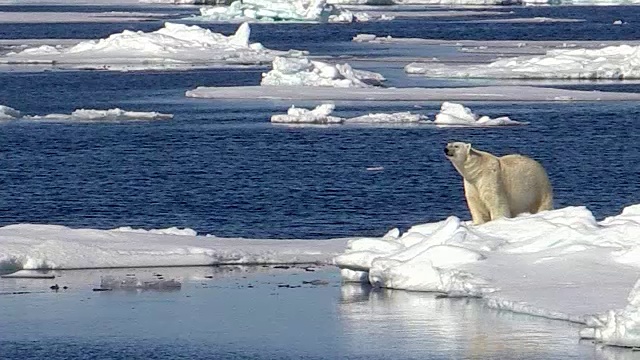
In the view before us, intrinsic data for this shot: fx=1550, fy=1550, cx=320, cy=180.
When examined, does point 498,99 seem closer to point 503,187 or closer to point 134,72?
point 134,72

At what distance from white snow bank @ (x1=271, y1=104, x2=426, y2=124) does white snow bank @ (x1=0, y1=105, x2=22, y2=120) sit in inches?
179

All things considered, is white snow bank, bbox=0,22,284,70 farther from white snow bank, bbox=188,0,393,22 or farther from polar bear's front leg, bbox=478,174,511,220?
polar bear's front leg, bbox=478,174,511,220

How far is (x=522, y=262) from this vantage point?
9414 mm

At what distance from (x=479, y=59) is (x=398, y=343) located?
3072 centimetres

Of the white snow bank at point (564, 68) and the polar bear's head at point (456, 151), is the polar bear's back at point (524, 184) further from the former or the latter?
the white snow bank at point (564, 68)

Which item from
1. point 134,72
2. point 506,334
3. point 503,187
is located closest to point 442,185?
point 503,187

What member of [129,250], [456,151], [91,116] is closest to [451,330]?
[456,151]

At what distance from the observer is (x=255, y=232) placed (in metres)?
14.4

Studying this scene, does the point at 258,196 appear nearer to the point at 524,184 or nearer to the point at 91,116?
the point at 524,184

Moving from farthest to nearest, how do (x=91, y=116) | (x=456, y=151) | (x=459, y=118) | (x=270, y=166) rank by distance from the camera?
(x=91, y=116), (x=459, y=118), (x=270, y=166), (x=456, y=151)

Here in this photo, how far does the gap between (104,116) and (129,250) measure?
1573 cm

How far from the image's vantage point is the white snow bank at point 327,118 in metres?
25.1

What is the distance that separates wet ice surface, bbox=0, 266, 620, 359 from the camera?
26.4 feet

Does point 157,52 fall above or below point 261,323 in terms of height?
above
